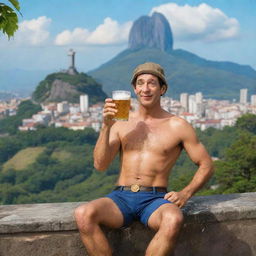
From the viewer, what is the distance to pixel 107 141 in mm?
2834

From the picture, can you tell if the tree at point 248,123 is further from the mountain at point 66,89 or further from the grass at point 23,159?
the mountain at point 66,89

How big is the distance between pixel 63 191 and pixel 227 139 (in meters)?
26.7

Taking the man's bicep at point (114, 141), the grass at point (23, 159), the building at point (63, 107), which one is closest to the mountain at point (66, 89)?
the building at point (63, 107)

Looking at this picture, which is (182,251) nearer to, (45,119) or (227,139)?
(227,139)

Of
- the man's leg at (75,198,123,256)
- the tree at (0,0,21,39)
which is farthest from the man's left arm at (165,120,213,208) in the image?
the tree at (0,0,21,39)

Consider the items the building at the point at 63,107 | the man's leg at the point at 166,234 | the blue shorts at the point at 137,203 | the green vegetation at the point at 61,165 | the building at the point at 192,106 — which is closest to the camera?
the man's leg at the point at 166,234

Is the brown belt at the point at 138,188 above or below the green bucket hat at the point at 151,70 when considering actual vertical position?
below

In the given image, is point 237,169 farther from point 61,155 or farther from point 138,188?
point 61,155

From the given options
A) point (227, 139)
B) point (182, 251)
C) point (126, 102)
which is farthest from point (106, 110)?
point (227, 139)

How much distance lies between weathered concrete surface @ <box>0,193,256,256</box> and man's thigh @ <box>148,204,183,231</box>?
7.7 inches

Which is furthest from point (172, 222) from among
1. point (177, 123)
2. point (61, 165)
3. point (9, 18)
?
point (61, 165)

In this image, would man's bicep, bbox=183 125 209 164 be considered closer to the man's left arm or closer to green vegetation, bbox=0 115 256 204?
the man's left arm

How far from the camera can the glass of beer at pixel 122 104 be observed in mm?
2725

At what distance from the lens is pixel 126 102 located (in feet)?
8.93
